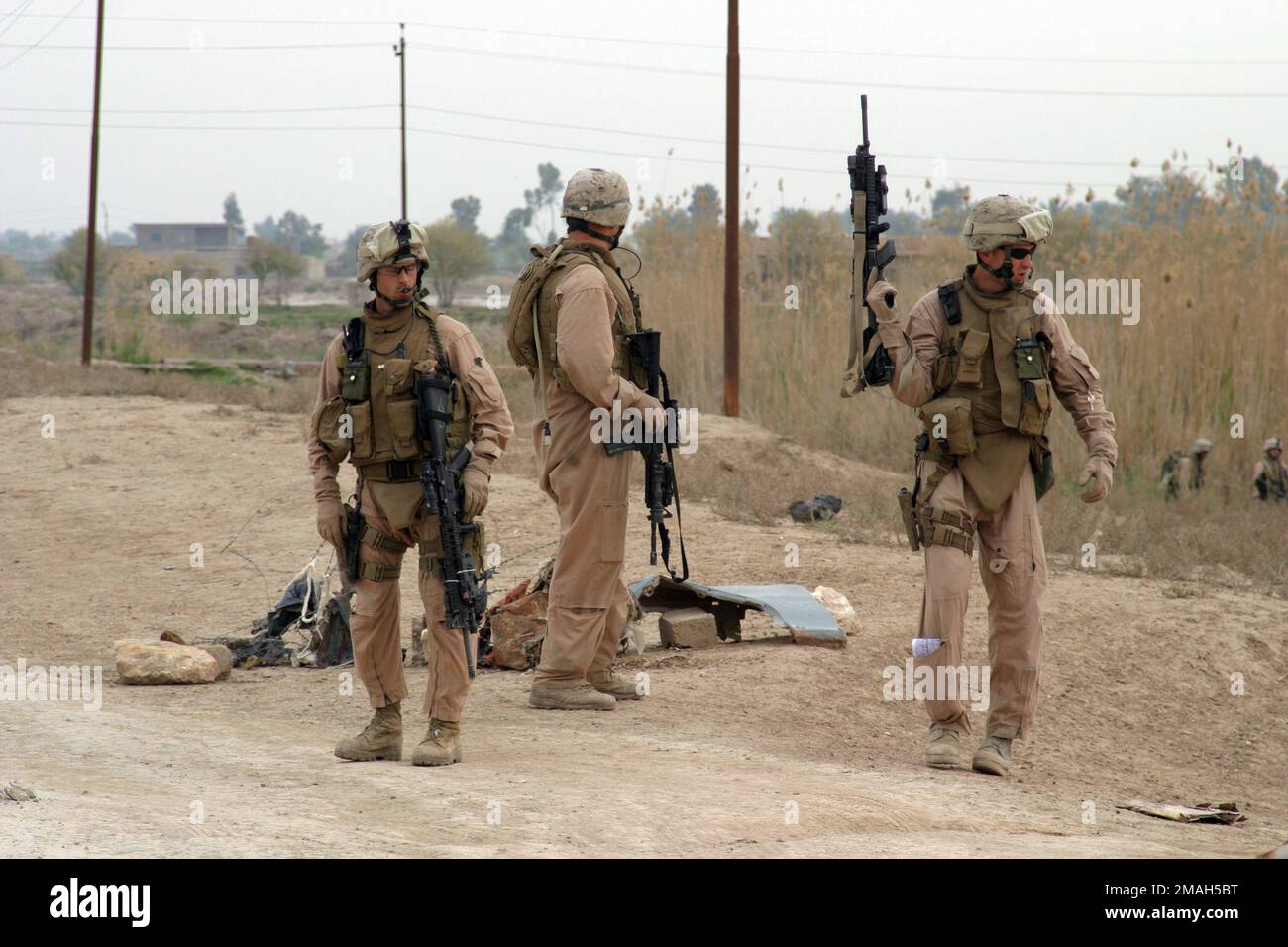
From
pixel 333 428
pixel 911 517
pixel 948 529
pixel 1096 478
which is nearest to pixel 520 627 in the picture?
pixel 333 428

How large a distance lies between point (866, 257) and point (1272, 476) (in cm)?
715

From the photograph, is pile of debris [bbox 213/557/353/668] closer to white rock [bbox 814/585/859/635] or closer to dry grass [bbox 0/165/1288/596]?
white rock [bbox 814/585/859/635]

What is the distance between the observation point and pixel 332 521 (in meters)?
5.27

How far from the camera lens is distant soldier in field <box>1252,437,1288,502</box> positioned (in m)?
11.5

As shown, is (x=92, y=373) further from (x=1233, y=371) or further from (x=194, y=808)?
(x=194, y=808)

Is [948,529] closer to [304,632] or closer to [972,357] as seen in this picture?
[972,357]

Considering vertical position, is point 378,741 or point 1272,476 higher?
point 1272,476

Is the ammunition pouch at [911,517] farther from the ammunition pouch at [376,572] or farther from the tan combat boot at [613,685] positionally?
the ammunition pouch at [376,572]

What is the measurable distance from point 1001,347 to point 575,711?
7.62 ft

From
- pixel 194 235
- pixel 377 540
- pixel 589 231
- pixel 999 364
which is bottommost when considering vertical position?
pixel 377 540

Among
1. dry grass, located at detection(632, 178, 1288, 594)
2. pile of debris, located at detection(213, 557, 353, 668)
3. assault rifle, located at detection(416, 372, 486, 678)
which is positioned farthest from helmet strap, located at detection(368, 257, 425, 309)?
dry grass, located at detection(632, 178, 1288, 594)

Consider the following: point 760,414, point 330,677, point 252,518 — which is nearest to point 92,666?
point 330,677

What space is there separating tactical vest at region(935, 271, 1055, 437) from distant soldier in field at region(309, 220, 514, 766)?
1.70 meters

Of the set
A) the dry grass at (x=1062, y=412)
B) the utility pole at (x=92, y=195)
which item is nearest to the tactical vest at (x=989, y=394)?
the dry grass at (x=1062, y=412)
